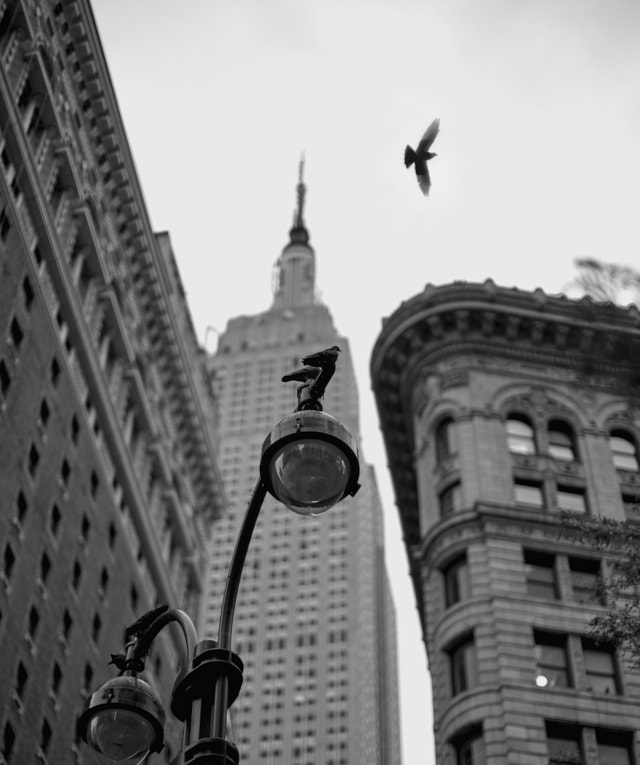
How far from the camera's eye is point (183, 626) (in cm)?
1170

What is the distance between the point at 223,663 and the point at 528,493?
3761 cm

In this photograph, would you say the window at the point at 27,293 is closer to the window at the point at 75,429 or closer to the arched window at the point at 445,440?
the window at the point at 75,429

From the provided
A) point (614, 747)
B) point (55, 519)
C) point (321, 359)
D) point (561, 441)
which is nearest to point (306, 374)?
point (321, 359)

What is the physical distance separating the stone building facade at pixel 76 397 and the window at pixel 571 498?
2290 centimetres

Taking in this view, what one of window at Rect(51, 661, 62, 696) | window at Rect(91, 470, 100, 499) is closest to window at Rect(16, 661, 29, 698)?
window at Rect(51, 661, 62, 696)

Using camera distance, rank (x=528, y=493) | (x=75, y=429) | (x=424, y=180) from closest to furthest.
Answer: (x=424, y=180)
(x=528, y=493)
(x=75, y=429)

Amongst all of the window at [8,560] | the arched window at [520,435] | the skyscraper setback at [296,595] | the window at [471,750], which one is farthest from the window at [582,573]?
the skyscraper setback at [296,595]

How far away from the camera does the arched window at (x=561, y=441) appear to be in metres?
49.1

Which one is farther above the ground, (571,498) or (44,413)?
(44,413)

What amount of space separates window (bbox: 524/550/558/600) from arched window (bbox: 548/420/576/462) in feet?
19.5

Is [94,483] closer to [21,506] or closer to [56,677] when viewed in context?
[21,506]

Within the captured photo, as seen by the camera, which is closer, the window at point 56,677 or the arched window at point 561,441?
the arched window at point 561,441

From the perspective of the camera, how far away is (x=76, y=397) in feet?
205

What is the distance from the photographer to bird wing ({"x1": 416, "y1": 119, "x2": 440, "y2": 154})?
22.3 meters
